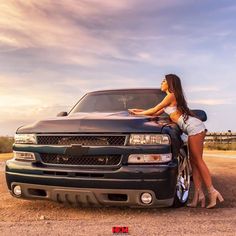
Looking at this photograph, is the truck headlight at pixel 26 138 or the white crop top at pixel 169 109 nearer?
the truck headlight at pixel 26 138

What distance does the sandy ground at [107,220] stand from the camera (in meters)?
5.24

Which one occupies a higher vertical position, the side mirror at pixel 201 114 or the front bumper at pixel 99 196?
the side mirror at pixel 201 114

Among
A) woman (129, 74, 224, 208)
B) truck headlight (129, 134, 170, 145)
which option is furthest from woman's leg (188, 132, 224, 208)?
truck headlight (129, 134, 170, 145)

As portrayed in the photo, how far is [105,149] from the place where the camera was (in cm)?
591

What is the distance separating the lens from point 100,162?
5.98 m

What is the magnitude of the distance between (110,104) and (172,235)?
323 centimetres

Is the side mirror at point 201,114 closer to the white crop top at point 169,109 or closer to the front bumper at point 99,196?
the white crop top at point 169,109

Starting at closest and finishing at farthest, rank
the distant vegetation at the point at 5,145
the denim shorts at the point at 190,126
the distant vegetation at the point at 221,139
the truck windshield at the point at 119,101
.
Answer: the denim shorts at the point at 190,126, the truck windshield at the point at 119,101, the distant vegetation at the point at 5,145, the distant vegetation at the point at 221,139

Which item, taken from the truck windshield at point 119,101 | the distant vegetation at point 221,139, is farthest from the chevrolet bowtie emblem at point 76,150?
the distant vegetation at point 221,139

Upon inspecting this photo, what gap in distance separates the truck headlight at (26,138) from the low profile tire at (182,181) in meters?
1.89

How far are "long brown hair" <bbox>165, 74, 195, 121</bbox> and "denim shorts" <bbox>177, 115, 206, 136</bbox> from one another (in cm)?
6

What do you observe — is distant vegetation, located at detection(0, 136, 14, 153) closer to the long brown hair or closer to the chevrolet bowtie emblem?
the long brown hair

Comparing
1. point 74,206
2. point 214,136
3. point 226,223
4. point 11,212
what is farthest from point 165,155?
point 214,136

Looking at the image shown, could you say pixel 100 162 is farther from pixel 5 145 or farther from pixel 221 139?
pixel 221 139
